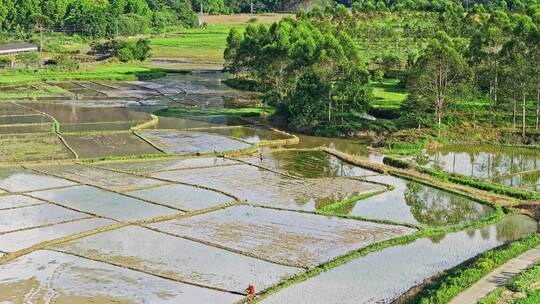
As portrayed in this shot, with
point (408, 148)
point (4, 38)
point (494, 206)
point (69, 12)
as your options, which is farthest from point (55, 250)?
point (69, 12)

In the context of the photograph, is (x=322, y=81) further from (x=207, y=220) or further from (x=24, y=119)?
(x=207, y=220)

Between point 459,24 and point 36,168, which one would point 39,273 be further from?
point 459,24

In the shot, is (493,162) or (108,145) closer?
(493,162)

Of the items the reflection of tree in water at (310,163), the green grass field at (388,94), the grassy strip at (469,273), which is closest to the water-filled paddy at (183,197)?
the reflection of tree in water at (310,163)

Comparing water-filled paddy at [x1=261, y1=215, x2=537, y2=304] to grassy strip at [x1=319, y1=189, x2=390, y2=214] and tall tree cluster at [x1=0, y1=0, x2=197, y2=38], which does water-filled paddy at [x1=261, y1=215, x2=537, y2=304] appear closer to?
grassy strip at [x1=319, y1=189, x2=390, y2=214]

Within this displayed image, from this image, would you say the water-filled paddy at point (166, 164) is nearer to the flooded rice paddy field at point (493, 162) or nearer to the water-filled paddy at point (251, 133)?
the water-filled paddy at point (251, 133)

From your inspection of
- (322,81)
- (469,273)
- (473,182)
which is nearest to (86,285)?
(469,273)

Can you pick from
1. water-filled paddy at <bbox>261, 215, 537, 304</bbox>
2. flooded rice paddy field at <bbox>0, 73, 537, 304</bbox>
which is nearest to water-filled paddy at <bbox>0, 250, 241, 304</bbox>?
flooded rice paddy field at <bbox>0, 73, 537, 304</bbox>
